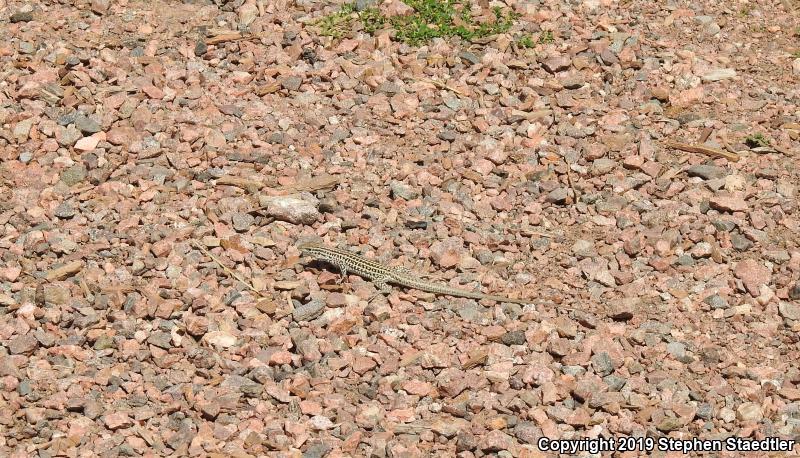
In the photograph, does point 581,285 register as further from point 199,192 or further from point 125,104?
point 125,104

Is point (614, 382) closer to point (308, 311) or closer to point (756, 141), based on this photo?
point (308, 311)

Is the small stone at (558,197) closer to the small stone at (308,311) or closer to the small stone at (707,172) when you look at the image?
the small stone at (707,172)

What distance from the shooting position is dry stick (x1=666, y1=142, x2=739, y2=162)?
8852 millimetres

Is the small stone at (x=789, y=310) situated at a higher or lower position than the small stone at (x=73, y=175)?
lower

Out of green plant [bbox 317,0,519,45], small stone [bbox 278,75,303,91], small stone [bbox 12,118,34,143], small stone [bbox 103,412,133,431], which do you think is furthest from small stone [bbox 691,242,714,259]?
small stone [bbox 12,118,34,143]

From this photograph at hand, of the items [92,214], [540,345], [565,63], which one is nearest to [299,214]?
[92,214]

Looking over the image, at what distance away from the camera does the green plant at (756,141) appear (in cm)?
901

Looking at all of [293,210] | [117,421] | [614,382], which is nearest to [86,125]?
[293,210]

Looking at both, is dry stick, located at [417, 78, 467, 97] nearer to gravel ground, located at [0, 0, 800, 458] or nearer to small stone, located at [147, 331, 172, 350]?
gravel ground, located at [0, 0, 800, 458]

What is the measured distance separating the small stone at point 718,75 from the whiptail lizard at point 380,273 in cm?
329

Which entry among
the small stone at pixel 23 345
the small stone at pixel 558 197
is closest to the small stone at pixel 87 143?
the small stone at pixel 23 345

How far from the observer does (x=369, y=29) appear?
399 inches

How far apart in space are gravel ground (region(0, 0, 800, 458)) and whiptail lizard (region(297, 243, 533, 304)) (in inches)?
2.8

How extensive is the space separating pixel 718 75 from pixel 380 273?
3901 mm
